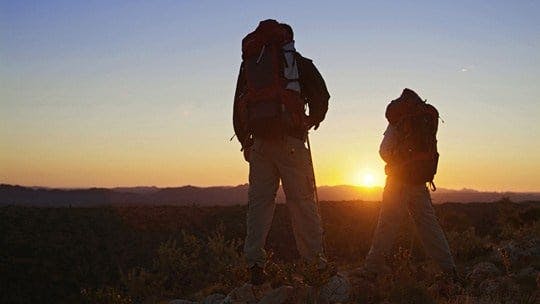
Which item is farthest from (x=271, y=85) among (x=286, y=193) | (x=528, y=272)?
(x=528, y=272)

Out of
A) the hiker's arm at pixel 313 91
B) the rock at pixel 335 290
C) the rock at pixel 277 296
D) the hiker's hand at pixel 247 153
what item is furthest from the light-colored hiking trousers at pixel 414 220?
the rock at pixel 277 296

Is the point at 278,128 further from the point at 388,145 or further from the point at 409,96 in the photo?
the point at 409,96

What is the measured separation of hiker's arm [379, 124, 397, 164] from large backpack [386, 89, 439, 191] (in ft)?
0.19

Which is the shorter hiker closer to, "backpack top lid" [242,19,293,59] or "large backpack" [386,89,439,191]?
"large backpack" [386,89,439,191]

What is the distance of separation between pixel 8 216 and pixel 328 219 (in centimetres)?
1241

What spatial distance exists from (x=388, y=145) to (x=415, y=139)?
347 millimetres

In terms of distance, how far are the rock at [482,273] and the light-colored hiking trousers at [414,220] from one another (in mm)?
339

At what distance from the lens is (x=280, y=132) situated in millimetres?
5438

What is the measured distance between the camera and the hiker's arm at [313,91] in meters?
5.68

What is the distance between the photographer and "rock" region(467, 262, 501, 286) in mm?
6438

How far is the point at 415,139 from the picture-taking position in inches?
256

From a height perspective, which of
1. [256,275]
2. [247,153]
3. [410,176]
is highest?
[247,153]

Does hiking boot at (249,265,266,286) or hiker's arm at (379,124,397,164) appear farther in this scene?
hiker's arm at (379,124,397,164)

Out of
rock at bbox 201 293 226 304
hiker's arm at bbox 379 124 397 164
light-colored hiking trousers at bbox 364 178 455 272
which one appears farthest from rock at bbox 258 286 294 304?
hiker's arm at bbox 379 124 397 164
